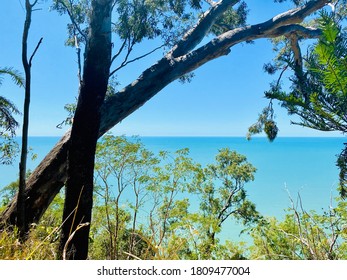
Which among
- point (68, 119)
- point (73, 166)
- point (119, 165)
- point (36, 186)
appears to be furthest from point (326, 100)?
point (119, 165)

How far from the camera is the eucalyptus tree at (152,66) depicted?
324cm

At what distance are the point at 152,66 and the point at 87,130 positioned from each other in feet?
4.85

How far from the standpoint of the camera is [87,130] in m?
2.73

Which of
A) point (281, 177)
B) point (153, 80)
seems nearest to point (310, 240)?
point (153, 80)

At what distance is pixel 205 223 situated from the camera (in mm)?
7703

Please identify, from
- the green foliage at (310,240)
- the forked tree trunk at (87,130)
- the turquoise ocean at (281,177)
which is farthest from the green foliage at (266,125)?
the forked tree trunk at (87,130)

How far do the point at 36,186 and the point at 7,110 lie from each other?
115 inches

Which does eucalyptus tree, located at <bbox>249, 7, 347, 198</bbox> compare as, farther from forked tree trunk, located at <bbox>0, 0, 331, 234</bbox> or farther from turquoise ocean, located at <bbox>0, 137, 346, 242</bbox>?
forked tree trunk, located at <bbox>0, 0, 331, 234</bbox>

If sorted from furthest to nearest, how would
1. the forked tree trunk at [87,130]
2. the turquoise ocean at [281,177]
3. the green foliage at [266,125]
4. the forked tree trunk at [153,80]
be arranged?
1. the green foliage at [266,125]
2. the forked tree trunk at [153,80]
3. the forked tree trunk at [87,130]
4. the turquoise ocean at [281,177]

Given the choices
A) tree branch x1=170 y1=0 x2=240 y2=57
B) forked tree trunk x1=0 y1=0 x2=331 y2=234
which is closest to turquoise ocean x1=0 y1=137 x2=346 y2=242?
forked tree trunk x1=0 y1=0 x2=331 y2=234

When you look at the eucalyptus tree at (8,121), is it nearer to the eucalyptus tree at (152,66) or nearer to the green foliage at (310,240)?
the eucalyptus tree at (152,66)

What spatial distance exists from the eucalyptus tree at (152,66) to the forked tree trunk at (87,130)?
0.01 meters

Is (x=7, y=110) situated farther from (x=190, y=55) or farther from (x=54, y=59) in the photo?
(x=190, y=55)

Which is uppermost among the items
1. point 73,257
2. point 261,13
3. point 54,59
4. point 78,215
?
point 261,13
